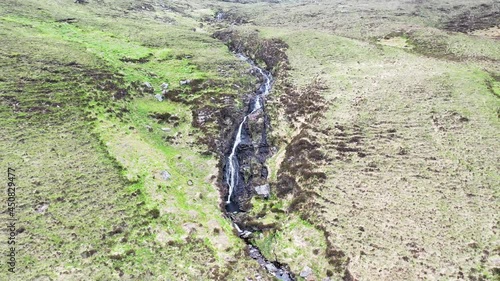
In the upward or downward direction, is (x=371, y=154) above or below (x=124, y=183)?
above

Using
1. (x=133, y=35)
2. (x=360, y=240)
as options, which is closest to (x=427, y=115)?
(x=360, y=240)

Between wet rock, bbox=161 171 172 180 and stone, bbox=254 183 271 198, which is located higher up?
wet rock, bbox=161 171 172 180

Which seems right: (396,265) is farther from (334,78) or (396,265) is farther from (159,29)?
(159,29)

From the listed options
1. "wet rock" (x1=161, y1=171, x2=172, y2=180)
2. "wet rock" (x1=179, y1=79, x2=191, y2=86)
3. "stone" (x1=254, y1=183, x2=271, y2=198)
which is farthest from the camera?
"wet rock" (x1=179, y1=79, x2=191, y2=86)

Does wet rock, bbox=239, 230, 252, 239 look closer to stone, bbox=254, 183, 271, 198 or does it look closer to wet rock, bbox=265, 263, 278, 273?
wet rock, bbox=265, 263, 278, 273

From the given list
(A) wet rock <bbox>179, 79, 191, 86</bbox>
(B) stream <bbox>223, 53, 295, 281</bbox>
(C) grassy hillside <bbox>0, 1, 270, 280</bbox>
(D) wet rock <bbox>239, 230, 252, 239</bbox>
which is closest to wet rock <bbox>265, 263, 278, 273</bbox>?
(B) stream <bbox>223, 53, 295, 281</bbox>

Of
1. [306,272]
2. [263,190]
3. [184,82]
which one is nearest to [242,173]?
[263,190]
